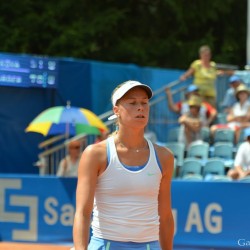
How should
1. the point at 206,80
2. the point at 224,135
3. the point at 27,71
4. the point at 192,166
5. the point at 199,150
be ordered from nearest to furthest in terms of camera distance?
1. the point at 192,166
2. the point at 199,150
3. the point at 224,135
4. the point at 27,71
5. the point at 206,80

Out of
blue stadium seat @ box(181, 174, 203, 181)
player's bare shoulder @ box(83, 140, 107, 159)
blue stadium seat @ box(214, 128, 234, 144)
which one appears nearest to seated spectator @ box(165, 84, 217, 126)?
blue stadium seat @ box(214, 128, 234, 144)

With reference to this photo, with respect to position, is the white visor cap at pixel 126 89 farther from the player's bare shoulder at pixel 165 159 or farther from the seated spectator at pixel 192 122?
the seated spectator at pixel 192 122

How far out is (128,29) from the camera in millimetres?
24781

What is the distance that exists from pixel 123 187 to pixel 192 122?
1002cm

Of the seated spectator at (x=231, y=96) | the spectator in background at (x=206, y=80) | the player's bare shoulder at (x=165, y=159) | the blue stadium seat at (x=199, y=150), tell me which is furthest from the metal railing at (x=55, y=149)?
the player's bare shoulder at (x=165, y=159)

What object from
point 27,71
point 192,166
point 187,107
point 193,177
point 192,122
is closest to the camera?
point 193,177

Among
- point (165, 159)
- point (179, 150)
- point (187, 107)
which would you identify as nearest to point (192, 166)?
point (179, 150)

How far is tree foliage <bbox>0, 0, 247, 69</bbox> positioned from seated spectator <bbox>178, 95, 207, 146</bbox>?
808cm

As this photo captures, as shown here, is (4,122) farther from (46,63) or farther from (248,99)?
(248,99)

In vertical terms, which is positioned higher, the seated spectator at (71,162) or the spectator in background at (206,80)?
the spectator in background at (206,80)

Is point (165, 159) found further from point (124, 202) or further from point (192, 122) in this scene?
point (192, 122)

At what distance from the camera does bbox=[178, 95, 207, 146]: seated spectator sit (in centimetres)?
1431

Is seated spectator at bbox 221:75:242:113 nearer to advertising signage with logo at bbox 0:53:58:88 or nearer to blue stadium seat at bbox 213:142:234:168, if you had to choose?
blue stadium seat at bbox 213:142:234:168

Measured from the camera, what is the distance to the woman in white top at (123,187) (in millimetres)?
4355
